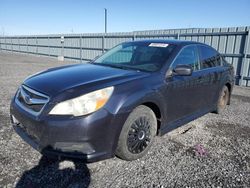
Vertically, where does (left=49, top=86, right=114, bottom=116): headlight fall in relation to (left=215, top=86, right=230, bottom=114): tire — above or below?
above

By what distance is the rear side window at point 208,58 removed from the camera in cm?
429

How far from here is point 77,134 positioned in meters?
2.38

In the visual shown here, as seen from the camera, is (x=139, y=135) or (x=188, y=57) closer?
(x=139, y=135)

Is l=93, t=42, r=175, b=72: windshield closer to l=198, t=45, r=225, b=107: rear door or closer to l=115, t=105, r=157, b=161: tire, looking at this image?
l=115, t=105, r=157, b=161: tire

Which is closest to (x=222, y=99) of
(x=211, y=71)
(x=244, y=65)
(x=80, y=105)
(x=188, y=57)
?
(x=211, y=71)

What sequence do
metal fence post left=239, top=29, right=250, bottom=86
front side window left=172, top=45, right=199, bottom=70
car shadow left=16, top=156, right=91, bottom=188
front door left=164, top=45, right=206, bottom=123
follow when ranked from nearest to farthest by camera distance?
car shadow left=16, top=156, right=91, bottom=188, front door left=164, top=45, right=206, bottom=123, front side window left=172, top=45, right=199, bottom=70, metal fence post left=239, top=29, right=250, bottom=86

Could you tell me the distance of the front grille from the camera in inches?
101

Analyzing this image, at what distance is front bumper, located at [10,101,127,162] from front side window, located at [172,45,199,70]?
1.55m

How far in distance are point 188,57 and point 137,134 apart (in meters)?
1.77

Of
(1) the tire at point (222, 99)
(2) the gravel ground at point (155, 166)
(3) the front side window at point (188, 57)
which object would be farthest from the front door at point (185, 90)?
(1) the tire at point (222, 99)

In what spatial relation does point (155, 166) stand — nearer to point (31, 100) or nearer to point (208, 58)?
point (31, 100)

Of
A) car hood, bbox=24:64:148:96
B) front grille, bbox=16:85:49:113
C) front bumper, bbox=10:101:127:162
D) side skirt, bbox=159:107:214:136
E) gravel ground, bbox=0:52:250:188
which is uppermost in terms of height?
car hood, bbox=24:64:148:96

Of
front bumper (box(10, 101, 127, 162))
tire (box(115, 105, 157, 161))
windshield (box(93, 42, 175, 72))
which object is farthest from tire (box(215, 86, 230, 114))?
front bumper (box(10, 101, 127, 162))

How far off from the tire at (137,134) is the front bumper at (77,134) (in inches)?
8.8
